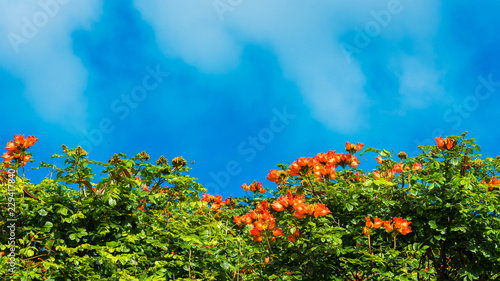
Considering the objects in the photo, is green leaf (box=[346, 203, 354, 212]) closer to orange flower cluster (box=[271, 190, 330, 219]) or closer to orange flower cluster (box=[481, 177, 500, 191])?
orange flower cluster (box=[271, 190, 330, 219])

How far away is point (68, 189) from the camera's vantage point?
192 inches

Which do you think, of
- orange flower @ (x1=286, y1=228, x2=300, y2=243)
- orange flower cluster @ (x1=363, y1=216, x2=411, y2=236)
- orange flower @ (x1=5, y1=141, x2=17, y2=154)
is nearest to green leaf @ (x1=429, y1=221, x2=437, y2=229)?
orange flower cluster @ (x1=363, y1=216, x2=411, y2=236)

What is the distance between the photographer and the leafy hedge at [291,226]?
370 cm

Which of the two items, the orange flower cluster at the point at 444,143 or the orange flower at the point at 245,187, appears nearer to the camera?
the orange flower cluster at the point at 444,143

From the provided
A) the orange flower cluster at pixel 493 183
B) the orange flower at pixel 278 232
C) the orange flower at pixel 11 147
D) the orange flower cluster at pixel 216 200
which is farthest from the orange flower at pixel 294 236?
the orange flower cluster at pixel 216 200

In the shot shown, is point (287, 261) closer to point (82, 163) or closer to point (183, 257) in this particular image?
point (183, 257)

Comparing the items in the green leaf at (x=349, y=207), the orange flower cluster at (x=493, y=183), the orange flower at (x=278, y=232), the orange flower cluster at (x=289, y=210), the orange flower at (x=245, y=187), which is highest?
the orange flower at (x=245, y=187)

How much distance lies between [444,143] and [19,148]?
14.2 feet

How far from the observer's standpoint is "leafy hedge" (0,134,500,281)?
3703 millimetres

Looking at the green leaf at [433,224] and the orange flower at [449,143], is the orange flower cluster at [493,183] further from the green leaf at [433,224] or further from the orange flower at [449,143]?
the green leaf at [433,224]

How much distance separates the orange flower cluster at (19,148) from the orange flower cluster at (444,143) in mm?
4119

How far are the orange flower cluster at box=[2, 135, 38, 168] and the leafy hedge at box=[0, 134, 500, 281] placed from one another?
12mm

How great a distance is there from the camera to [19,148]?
15.7ft

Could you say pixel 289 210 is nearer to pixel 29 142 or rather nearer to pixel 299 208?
pixel 299 208
